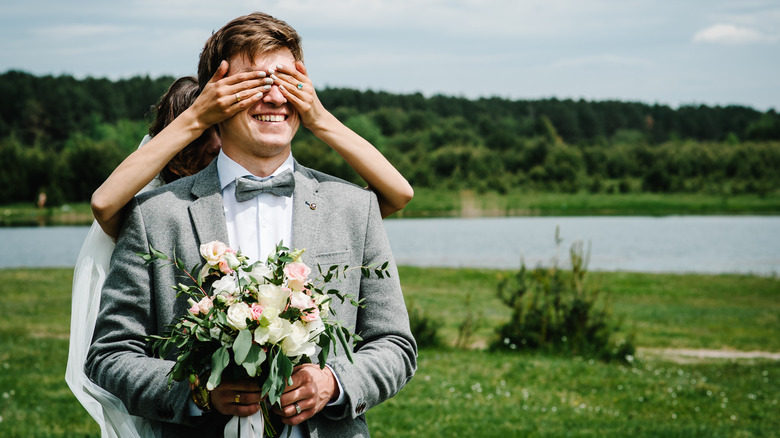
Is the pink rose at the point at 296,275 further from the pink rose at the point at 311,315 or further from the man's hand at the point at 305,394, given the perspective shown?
the man's hand at the point at 305,394

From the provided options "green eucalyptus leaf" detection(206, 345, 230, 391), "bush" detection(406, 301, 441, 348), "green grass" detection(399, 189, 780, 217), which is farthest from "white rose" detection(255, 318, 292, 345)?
"green grass" detection(399, 189, 780, 217)

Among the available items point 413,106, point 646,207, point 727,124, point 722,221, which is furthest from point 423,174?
point 727,124

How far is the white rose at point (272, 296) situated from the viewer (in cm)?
215

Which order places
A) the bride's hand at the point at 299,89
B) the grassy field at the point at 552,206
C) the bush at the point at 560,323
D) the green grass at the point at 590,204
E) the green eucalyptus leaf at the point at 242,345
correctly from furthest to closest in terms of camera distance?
the green grass at the point at 590,204, the grassy field at the point at 552,206, the bush at the point at 560,323, the bride's hand at the point at 299,89, the green eucalyptus leaf at the point at 242,345

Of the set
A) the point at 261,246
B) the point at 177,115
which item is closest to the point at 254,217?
the point at 261,246

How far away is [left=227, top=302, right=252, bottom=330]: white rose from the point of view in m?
2.10

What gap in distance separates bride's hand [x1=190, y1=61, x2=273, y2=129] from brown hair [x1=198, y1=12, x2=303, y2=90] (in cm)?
9

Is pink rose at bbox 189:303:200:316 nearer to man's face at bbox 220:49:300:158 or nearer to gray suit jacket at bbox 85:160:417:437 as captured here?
gray suit jacket at bbox 85:160:417:437

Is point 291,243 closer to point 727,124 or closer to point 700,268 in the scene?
point 700,268

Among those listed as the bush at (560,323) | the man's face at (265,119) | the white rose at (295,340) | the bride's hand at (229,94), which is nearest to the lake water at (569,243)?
the bush at (560,323)

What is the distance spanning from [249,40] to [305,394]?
3.94ft


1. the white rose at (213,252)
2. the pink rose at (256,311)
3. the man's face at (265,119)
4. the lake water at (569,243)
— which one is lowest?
the lake water at (569,243)

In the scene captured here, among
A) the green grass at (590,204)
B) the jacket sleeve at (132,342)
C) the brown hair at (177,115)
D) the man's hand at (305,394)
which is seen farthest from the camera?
the green grass at (590,204)

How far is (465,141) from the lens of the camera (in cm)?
8969
